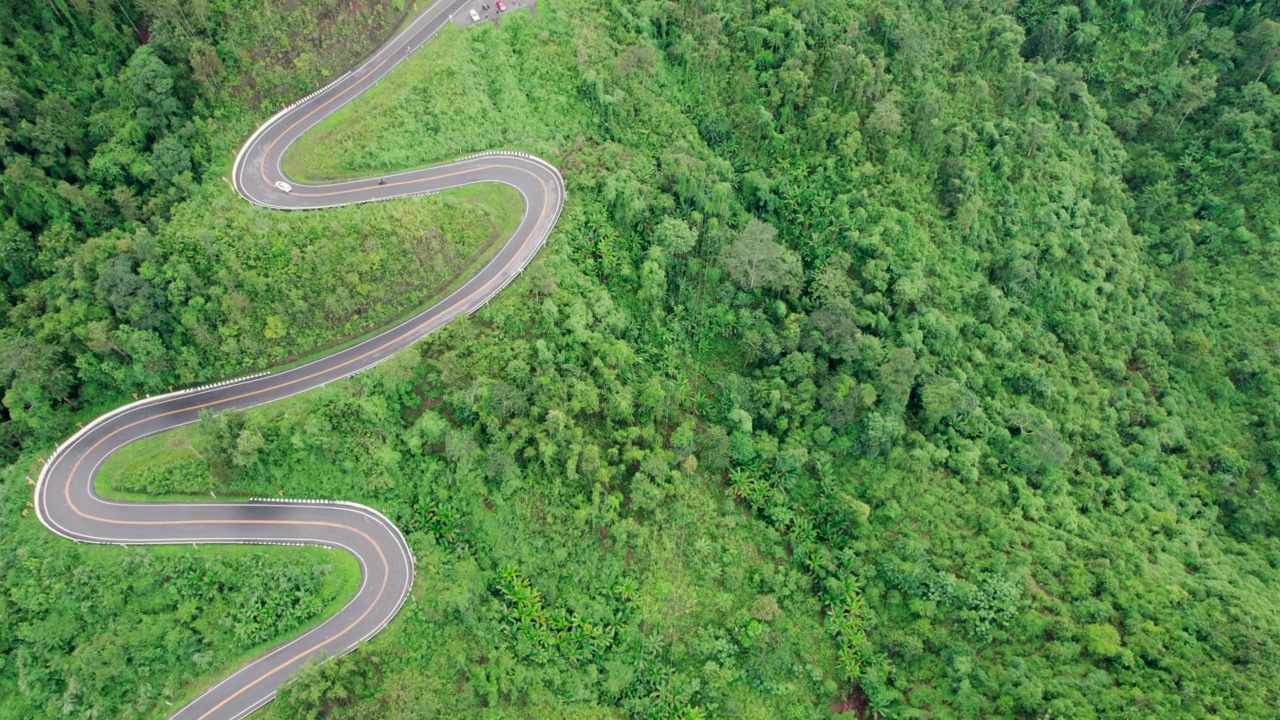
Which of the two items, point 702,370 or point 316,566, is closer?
point 316,566

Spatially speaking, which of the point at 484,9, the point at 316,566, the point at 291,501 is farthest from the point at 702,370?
the point at 484,9

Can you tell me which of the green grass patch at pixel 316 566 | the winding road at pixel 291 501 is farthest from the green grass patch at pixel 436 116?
the green grass patch at pixel 316 566

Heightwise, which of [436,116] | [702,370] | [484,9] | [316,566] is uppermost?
[484,9]

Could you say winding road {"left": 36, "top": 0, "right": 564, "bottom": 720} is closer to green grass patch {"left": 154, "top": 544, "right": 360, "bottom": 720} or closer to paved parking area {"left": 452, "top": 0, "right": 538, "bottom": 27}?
green grass patch {"left": 154, "top": 544, "right": 360, "bottom": 720}

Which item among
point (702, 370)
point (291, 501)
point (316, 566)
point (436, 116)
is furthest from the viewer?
point (702, 370)

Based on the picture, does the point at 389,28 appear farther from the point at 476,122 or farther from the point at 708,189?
the point at 708,189

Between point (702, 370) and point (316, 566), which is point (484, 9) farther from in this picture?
point (316, 566)

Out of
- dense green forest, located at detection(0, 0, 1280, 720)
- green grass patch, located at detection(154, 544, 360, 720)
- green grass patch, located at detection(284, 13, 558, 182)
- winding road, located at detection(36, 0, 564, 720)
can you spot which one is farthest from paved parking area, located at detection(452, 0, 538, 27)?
green grass patch, located at detection(154, 544, 360, 720)

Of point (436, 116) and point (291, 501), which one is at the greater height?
point (436, 116)
